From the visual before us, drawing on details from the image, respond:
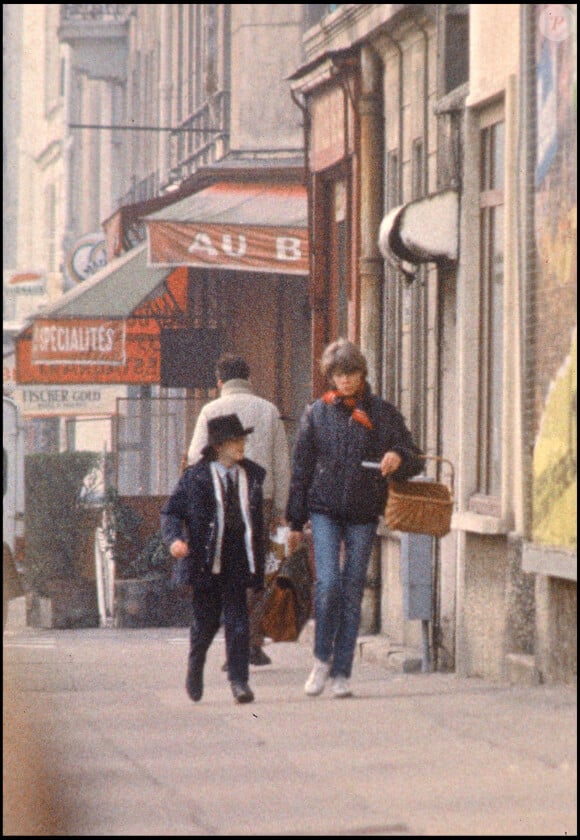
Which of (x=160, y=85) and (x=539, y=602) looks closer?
(x=539, y=602)

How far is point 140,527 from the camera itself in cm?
1616

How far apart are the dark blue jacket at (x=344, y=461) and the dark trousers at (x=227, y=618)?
0.43 m

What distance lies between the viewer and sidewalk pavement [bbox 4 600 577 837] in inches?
239

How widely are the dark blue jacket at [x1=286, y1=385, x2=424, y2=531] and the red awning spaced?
8.22 meters

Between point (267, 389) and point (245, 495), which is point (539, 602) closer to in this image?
point (245, 495)

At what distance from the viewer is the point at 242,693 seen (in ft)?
29.4

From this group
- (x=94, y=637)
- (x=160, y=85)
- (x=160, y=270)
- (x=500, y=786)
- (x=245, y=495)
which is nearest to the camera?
(x=500, y=786)

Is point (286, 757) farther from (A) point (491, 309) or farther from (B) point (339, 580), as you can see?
(A) point (491, 309)

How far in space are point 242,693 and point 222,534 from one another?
0.78 m

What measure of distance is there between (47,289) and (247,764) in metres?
30.5

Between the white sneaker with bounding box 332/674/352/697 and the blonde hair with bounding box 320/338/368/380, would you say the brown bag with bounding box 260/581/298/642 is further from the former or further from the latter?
the blonde hair with bounding box 320/338/368/380

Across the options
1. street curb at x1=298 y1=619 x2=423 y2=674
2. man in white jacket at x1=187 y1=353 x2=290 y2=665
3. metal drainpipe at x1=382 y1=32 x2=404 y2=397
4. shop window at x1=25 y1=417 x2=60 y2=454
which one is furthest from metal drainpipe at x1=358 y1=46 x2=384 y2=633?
shop window at x1=25 y1=417 x2=60 y2=454

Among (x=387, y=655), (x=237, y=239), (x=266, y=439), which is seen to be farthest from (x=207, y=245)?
(x=387, y=655)

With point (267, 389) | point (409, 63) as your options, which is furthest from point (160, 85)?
point (409, 63)
